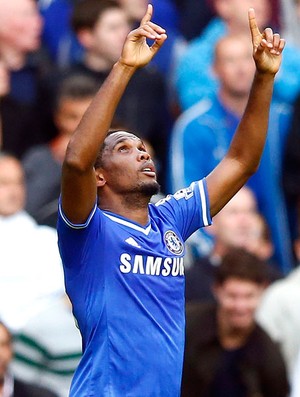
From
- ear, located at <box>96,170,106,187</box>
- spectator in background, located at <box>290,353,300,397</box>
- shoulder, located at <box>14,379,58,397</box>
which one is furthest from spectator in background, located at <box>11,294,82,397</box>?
ear, located at <box>96,170,106,187</box>

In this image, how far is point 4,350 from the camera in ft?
24.7

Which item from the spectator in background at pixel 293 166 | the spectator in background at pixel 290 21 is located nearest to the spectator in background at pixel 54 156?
the spectator in background at pixel 293 166

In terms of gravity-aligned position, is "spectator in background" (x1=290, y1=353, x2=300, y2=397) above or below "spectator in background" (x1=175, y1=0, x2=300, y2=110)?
below

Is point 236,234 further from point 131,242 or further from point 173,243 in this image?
point 131,242

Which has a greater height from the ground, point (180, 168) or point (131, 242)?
point (180, 168)

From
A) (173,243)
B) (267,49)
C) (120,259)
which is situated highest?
(267,49)

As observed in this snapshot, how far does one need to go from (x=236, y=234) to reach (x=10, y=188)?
161 cm

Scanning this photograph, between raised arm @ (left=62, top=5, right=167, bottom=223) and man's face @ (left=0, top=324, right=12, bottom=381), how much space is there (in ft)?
7.28

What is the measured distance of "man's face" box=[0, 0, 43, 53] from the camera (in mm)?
10305

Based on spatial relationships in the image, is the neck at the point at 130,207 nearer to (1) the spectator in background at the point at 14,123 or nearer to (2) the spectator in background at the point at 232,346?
(2) the spectator in background at the point at 232,346

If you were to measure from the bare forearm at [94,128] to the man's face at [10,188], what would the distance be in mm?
3347

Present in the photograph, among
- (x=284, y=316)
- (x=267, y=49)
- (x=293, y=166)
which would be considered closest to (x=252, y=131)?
(x=267, y=49)

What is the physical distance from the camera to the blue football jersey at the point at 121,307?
18.1 ft

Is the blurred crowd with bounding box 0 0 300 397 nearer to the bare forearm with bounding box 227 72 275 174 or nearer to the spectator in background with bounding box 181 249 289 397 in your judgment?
the spectator in background with bounding box 181 249 289 397
